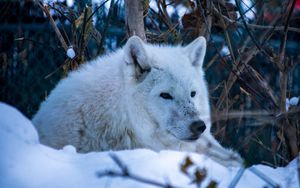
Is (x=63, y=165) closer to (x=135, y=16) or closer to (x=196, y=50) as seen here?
(x=196, y=50)

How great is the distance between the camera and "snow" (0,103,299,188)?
2.23 metres

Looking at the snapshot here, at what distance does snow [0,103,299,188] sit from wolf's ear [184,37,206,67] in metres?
1.80

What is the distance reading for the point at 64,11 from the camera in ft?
17.1

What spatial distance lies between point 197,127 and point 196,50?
80 cm

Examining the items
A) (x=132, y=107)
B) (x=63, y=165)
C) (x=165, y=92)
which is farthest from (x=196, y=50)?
(x=63, y=165)

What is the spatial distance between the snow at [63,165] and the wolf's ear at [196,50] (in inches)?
70.8

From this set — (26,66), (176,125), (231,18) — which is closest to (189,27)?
(231,18)

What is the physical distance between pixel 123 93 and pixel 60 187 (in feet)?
5.96

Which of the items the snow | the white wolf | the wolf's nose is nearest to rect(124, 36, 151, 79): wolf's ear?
the white wolf

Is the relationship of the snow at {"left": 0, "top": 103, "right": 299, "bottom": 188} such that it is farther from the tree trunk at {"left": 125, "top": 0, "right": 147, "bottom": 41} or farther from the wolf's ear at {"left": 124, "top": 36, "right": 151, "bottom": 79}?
the tree trunk at {"left": 125, "top": 0, "right": 147, "bottom": 41}

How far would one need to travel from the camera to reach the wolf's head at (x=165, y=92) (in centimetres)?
391

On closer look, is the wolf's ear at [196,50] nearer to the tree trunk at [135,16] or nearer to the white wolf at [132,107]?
the white wolf at [132,107]

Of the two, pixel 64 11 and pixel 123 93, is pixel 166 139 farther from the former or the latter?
pixel 64 11

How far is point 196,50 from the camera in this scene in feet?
14.5
